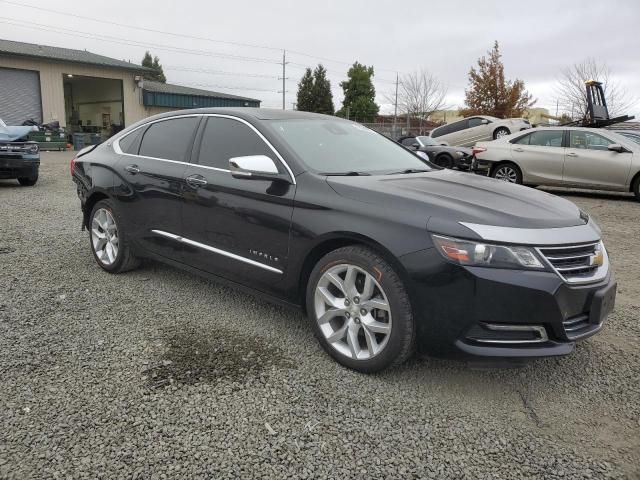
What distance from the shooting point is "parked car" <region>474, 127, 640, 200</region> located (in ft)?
33.0

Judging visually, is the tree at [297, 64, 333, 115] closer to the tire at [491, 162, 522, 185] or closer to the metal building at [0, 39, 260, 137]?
the metal building at [0, 39, 260, 137]

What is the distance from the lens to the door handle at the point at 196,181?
374 centimetres

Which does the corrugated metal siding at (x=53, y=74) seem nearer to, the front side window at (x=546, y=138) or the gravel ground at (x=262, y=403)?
the front side window at (x=546, y=138)

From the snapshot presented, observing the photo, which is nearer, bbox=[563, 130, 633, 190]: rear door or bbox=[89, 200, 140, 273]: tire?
bbox=[89, 200, 140, 273]: tire

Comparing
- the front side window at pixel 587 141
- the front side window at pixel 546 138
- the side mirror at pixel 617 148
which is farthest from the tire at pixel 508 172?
the side mirror at pixel 617 148

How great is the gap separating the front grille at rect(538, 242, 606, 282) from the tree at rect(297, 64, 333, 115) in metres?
45.3

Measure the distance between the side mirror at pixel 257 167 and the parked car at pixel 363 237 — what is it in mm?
11

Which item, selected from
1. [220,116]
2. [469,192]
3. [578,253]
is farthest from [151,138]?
[578,253]

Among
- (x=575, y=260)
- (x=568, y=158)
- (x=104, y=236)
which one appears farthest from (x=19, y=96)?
(x=575, y=260)

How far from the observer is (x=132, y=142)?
4.61 m

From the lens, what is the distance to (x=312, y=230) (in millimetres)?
3088

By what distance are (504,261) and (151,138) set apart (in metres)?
3.18

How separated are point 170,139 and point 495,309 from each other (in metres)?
2.93

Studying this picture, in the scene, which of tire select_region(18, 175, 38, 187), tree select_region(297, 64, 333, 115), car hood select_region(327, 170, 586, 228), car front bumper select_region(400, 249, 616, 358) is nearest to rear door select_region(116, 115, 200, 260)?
car hood select_region(327, 170, 586, 228)
